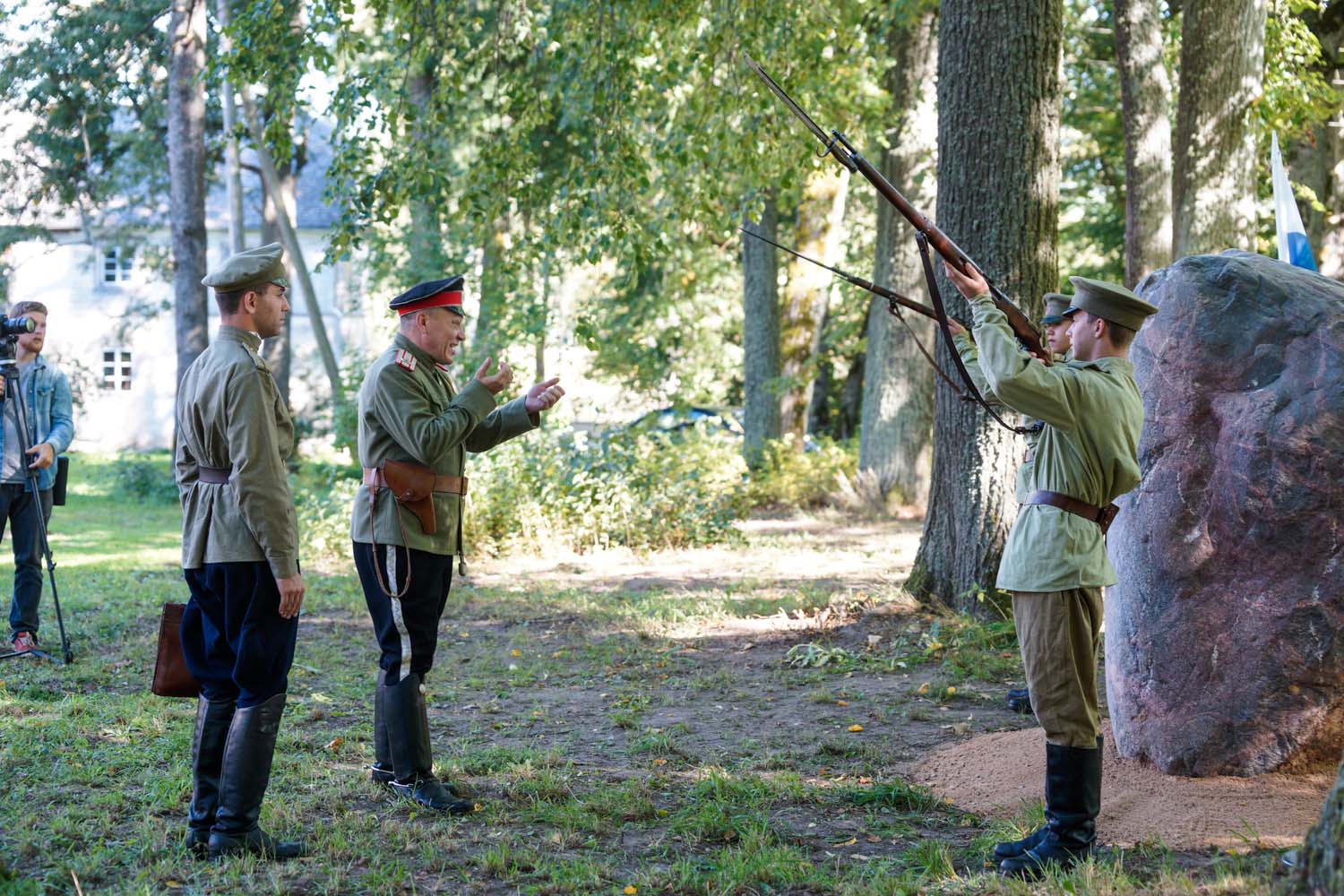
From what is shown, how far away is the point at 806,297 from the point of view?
20484mm

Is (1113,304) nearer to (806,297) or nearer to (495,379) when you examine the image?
(495,379)

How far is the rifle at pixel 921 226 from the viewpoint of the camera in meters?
4.61

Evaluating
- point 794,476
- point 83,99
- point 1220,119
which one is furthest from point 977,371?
point 83,99

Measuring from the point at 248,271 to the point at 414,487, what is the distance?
117 cm

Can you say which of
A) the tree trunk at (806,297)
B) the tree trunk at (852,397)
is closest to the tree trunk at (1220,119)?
the tree trunk at (806,297)

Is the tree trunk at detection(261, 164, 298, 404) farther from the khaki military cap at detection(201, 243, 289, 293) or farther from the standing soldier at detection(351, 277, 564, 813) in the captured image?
the khaki military cap at detection(201, 243, 289, 293)

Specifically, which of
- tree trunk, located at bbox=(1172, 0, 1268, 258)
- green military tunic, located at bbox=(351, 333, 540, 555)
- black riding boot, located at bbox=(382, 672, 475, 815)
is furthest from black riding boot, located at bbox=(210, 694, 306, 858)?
tree trunk, located at bbox=(1172, 0, 1268, 258)

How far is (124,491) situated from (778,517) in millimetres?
12816

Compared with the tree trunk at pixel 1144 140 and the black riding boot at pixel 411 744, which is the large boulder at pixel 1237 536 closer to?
the black riding boot at pixel 411 744

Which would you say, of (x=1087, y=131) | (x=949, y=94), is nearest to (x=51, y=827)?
(x=949, y=94)

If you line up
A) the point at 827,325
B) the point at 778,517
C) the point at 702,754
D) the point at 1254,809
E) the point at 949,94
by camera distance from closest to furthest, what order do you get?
the point at 1254,809 < the point at 702,754 < the point at 949,94 < the point at 778,517 < the point at 827,325

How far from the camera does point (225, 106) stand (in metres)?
18.2

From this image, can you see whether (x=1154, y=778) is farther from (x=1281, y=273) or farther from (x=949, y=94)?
(x=949, y=94)

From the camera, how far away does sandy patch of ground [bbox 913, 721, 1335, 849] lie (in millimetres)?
4699
